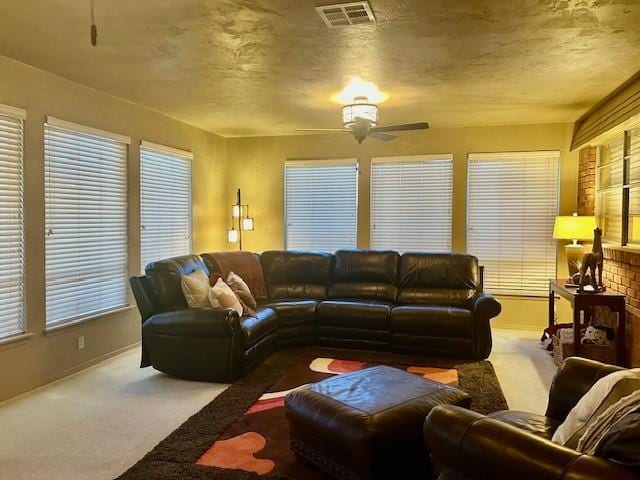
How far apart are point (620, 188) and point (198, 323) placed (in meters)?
4.17

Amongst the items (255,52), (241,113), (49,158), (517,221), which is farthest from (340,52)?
(517,221)

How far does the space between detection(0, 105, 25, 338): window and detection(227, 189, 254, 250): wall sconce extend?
3.14 m

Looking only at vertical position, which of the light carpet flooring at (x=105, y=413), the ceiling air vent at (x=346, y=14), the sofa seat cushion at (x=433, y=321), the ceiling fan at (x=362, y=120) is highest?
the ceiling air vent at (x=346, y=14)

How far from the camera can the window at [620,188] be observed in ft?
13.7

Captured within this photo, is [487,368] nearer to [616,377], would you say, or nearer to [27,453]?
[616,377]

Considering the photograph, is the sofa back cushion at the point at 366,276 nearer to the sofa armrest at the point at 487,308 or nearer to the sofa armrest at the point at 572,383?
the sofa armrest at the point at 487,308

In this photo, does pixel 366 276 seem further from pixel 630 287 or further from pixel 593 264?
pixel 630 287

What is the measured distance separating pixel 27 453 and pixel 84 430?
1.15 ft

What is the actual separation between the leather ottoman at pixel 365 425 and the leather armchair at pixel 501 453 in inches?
16.5

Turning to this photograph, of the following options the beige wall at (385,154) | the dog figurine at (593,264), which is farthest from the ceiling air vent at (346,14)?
the beige wall at (385,154)

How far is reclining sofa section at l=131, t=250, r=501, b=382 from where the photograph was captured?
3.90m

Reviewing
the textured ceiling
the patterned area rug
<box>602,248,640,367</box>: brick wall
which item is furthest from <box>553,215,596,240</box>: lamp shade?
the patterned area rug

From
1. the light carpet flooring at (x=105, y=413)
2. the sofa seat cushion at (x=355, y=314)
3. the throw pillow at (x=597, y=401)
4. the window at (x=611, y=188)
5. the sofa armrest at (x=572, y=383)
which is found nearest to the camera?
the throw pillow at (x=597, y=401)

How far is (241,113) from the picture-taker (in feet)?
17.5
